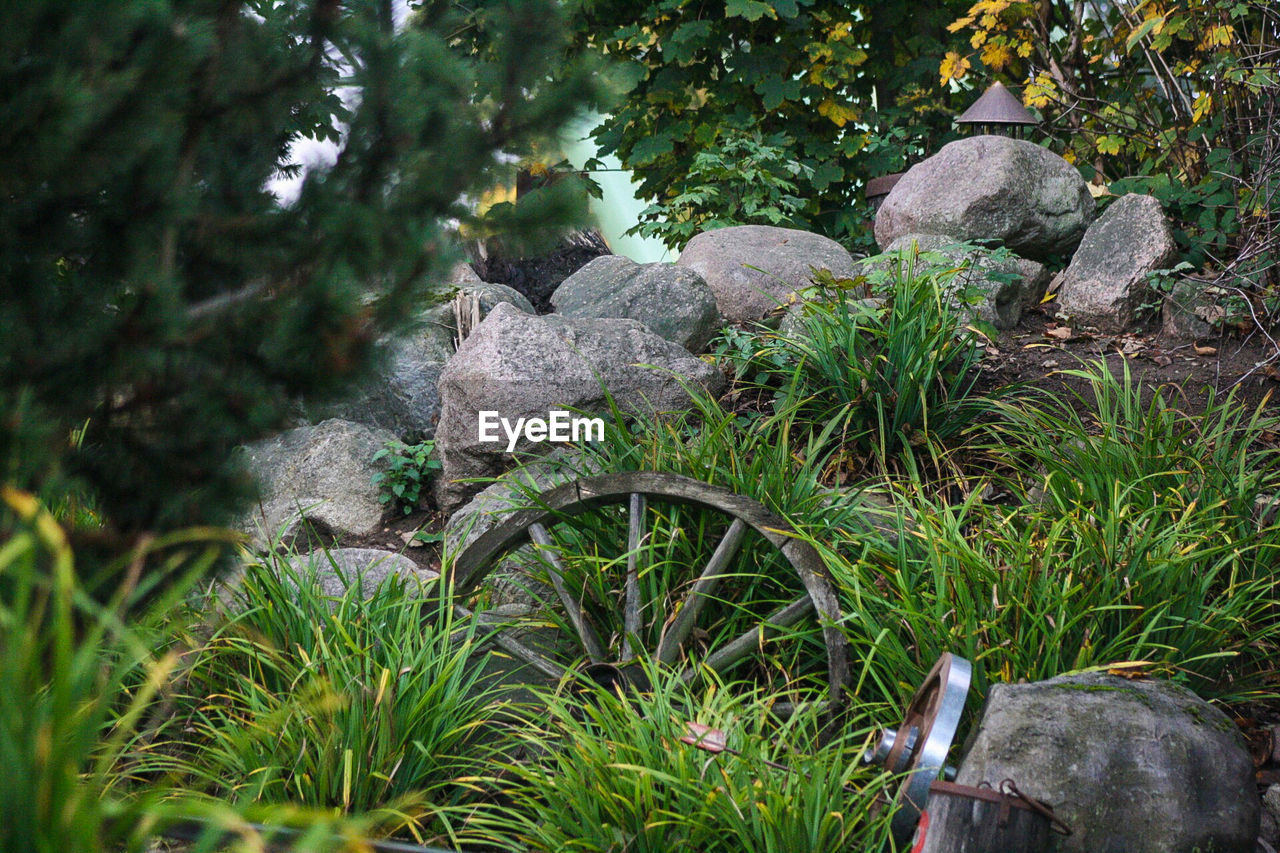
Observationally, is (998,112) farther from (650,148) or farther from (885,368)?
(885,368)

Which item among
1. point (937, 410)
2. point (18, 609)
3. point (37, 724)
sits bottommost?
point (37, 724)

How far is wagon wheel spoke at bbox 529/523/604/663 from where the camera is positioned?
3029mm

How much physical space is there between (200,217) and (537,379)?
254cm

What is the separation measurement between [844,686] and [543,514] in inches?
42.2

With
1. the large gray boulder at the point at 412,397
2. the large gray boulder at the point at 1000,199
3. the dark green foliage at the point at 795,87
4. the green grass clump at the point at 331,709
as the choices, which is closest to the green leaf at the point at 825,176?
the dark green foliage at the point at 795,87

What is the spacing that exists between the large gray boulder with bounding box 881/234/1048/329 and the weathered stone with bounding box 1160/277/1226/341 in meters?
0.73

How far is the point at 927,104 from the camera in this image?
27.6 ft

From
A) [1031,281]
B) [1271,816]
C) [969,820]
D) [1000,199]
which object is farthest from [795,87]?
[969,820]

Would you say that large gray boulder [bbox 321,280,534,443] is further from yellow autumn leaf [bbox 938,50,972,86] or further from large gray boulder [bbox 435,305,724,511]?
yellow autumn leaf [bbox 938,50,972,86]

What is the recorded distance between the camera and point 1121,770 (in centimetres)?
205

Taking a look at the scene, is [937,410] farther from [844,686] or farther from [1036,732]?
[1036,732]

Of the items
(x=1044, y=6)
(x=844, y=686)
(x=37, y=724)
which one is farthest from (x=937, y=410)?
(x=1044, y=6)

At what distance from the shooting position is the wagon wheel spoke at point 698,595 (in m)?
2.93

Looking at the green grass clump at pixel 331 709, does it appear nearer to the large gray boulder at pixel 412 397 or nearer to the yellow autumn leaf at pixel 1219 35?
the large gray boulder at pixel 412 397
